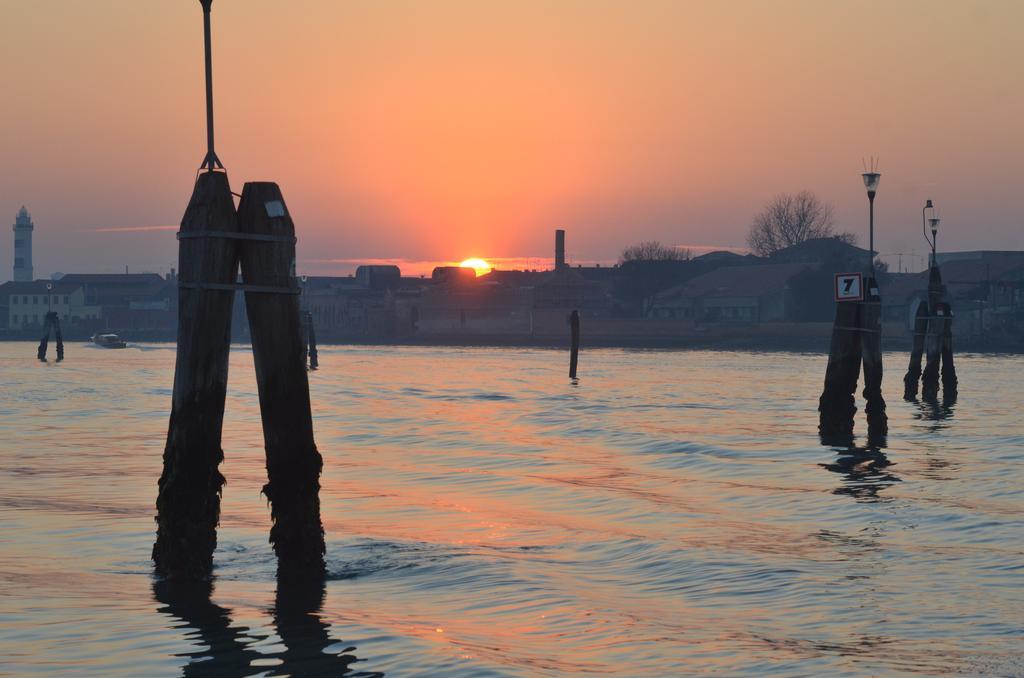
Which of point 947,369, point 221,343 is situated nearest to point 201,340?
point 221,343

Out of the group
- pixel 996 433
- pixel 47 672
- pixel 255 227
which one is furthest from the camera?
pixel 996 433

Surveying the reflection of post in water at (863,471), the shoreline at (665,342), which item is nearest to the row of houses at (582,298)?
the shoreline at (665,342)

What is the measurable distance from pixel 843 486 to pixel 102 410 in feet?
75.4

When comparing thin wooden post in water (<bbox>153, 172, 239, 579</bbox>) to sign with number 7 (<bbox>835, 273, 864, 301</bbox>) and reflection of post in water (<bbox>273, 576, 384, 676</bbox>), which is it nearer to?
reflection of post in water (<bbox>273, 576, 384, 676</bbox>)

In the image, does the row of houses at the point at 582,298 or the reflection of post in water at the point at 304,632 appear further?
the row of houses at the point at 582,298

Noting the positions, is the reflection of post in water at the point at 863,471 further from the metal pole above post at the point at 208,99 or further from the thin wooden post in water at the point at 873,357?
the metal pole above post at the point at 208,99

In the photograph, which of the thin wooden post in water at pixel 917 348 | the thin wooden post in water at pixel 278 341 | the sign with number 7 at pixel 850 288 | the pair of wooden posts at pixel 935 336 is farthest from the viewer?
the thin wooden post in water at pixel 917 348

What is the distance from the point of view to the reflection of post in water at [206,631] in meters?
8.23

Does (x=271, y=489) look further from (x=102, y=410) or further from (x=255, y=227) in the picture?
(x=102, y=410)

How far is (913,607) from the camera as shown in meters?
9.66

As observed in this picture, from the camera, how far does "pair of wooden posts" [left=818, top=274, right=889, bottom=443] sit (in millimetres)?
23219

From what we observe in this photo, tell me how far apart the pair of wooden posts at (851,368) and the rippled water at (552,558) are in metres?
0.98

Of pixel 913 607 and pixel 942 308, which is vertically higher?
pixel 942 308

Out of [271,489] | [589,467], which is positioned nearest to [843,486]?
[589,467]
